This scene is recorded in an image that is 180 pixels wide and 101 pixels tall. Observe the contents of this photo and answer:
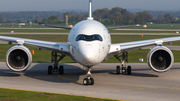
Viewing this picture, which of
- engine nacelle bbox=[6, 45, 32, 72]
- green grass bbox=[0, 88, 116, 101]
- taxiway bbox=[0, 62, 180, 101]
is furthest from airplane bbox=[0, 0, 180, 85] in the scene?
green grass bbox=[0, 88, 116, 101]

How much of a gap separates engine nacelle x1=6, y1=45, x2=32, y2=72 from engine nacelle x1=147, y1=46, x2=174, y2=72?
8.35 metres

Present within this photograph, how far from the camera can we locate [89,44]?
17.9m

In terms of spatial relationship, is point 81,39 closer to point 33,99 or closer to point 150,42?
point 33,99

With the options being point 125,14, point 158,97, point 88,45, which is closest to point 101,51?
point 88,45

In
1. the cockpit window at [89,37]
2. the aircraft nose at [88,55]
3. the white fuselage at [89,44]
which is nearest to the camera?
the aircraft nose at [88,55]

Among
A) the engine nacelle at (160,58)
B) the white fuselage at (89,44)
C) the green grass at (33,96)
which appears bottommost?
the green grass at (33,96)

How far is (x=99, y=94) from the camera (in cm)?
1627

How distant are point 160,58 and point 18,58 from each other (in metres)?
9.86

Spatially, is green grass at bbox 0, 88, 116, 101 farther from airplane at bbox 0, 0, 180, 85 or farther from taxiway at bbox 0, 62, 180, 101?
airplane at bbox 0, 0, 180, 85

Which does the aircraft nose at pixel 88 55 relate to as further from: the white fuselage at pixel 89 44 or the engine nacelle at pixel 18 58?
the engine nacelle at pixel 18 58

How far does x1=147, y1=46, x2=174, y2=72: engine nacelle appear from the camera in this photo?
2133 centimetres

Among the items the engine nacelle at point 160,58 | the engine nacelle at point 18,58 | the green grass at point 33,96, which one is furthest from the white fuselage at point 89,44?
the engine nacelle at point 18,58

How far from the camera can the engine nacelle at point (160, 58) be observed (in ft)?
70.0

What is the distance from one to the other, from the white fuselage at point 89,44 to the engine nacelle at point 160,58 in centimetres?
350
